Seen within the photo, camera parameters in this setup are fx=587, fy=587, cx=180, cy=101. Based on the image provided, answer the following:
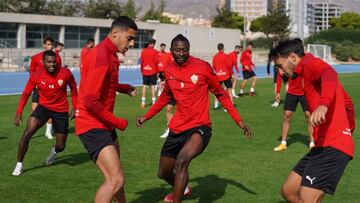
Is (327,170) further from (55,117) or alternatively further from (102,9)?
(102,9)

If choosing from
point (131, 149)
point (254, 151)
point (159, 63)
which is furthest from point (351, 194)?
point (159, 63)

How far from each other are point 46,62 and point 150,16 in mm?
73084

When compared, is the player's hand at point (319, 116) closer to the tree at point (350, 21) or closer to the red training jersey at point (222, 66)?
the red training jersey at point (222, 66)

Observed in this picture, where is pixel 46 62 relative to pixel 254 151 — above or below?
above

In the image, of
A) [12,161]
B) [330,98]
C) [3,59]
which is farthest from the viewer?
[3,59]

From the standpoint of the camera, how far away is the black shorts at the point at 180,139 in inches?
274

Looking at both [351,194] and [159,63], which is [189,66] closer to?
[351,194]

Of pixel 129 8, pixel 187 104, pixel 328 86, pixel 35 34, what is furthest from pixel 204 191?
pixel 129 8

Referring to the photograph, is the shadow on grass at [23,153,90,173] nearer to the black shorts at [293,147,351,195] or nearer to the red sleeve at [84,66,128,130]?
the red sleeve at [84,66,128,130]

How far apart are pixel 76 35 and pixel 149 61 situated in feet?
111

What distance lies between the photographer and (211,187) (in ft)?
27.4

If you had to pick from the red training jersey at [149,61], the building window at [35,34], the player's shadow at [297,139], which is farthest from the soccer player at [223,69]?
the building window at [35,34]

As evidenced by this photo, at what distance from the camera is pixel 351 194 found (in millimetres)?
7922

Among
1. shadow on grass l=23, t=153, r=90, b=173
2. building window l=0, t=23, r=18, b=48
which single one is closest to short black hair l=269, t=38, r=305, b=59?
shadow on grass l=23, t=153, r=90, b=173
